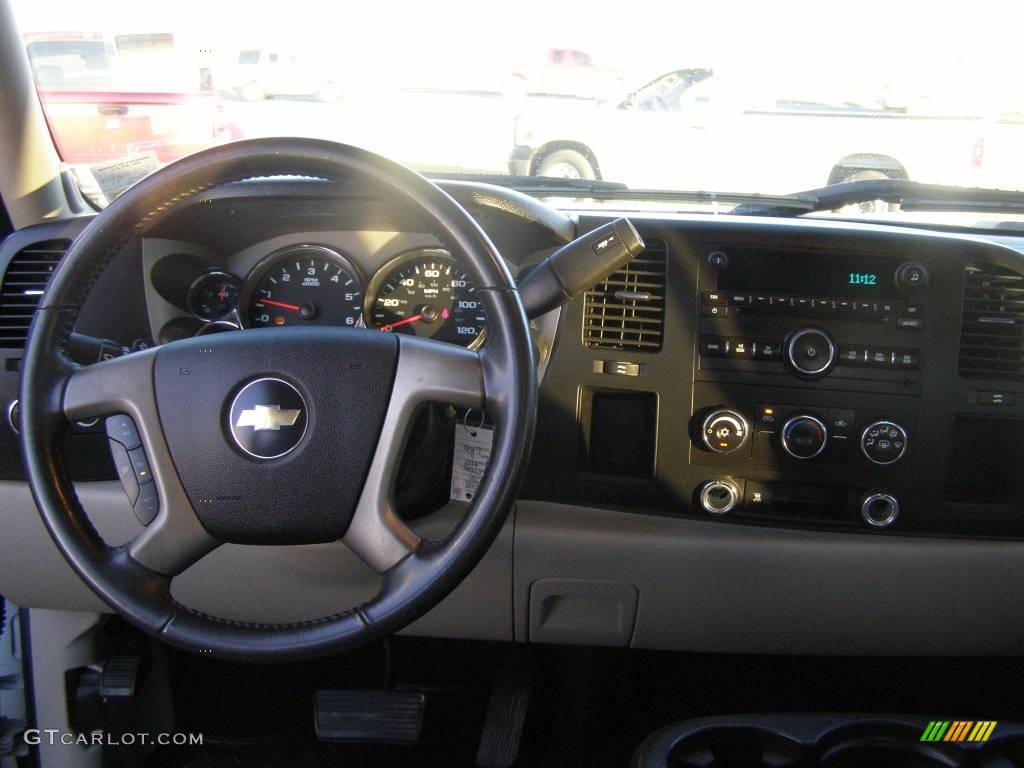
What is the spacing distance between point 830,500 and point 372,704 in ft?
4.06

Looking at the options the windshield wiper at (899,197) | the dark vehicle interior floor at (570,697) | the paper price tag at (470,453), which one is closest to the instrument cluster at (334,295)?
the paper price tag at (470,453)

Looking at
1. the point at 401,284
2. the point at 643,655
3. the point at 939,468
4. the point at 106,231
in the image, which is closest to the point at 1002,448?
the point at 939,468

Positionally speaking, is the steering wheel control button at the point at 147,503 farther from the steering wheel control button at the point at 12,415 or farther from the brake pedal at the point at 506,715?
the brake pedal at the point at 506,715

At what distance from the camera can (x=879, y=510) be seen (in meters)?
1.90

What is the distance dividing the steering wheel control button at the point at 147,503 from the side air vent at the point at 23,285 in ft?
2.40

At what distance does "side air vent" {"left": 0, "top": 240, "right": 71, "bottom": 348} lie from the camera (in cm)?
197

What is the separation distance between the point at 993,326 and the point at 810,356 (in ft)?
1.25

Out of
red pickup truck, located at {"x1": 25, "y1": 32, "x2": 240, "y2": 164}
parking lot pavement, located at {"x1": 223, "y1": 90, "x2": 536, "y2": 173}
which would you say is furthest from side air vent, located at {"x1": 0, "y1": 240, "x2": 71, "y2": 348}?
parking lot pavement, located at {"x1": 223, "y1": 90, "x2": 536, "y2": 173}

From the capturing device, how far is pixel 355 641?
129 centimetres

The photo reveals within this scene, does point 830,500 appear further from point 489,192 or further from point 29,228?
point 29,228

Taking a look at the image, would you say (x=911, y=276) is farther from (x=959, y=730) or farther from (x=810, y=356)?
(x=959, y=730)

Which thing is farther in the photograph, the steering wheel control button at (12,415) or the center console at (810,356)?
the steering wheel control button at (12,415)

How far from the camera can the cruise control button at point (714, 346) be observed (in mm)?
1851

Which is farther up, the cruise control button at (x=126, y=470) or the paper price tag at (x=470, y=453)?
the cruise control button at (x=126, y=470)
